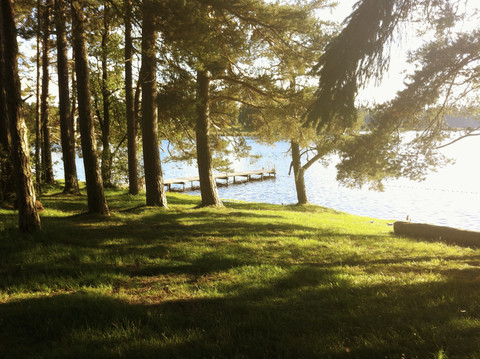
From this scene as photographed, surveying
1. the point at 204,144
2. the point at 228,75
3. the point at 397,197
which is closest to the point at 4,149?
the point at 204,144

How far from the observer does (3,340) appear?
322 centimetres

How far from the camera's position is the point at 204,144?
44.8ft

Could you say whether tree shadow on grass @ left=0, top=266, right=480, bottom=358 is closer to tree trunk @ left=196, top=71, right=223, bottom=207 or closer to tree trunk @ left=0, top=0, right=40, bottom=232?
tree trunk @ left=0, top=0, right=40, bottom=232

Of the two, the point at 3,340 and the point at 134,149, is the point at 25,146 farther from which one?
the point at 134,149

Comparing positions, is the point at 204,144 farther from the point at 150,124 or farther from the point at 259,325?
the point at 259,325

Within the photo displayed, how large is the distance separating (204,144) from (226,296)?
9.90 meters

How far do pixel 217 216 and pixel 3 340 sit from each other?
7954 millimetres

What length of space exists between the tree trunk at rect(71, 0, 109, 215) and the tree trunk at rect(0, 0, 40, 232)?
195 cm

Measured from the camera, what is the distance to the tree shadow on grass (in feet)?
9.78

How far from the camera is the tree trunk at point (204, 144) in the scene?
43.6 ft

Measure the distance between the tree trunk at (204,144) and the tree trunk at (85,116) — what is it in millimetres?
4895

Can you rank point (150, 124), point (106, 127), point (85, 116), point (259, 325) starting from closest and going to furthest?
point (259, 325)
point (85, 116)
point (150, 124)
point (106, 127)

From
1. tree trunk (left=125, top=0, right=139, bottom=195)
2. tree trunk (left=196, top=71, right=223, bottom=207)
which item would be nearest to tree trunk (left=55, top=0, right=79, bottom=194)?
tree trunk (left=125, top=0, right=139, bottom=195)

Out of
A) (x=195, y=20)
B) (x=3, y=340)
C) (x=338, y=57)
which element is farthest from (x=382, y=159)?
(x=3, y=340)
